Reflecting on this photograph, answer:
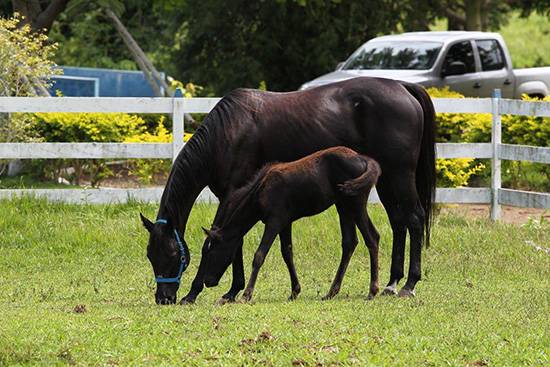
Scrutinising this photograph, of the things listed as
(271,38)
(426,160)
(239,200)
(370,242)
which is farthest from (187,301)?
(271,38)

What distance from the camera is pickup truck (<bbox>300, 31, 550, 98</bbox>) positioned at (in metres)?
19.5

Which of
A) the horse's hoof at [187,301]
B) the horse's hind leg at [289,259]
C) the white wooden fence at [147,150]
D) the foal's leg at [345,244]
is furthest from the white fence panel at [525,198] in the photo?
the horse's hoof at [187,301]

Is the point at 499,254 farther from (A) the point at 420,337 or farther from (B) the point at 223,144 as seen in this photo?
(A) the point at 420,337

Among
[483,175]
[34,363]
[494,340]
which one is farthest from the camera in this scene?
[483,175]

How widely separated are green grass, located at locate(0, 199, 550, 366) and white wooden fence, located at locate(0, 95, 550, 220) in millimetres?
207

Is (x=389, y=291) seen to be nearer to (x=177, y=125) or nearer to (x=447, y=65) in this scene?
(x=177, y=125)

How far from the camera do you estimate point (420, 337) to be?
7.64m

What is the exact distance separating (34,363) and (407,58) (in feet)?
44.8

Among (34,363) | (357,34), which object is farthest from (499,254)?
(357,34)

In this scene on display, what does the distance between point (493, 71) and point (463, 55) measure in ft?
2.51

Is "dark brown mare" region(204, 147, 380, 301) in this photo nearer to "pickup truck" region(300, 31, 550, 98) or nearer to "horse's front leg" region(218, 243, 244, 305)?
"horse's front leg" region(218, 243, 244, 305)

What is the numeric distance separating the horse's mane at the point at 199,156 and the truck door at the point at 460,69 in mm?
10456

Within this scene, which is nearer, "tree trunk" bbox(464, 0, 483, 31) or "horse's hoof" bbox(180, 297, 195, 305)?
"horse's hoof" bbox(180, 297, 195, 305)

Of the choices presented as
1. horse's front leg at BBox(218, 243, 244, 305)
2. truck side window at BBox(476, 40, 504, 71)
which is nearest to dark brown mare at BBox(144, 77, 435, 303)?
horse's front leg at BBox(218, 243, 244, 305)
